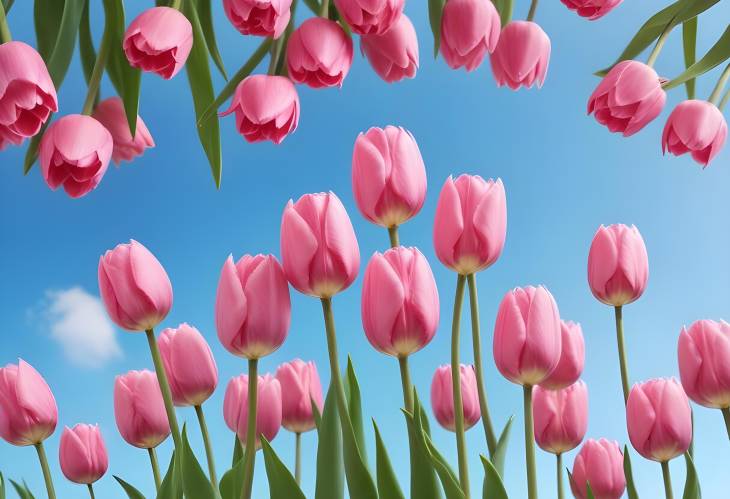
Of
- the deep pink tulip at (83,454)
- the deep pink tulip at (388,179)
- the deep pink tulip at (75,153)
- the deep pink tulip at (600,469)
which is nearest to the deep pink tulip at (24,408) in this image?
the deep pink tulip at (83,454)

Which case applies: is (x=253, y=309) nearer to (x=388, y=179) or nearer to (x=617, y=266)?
(x=388, y=179)

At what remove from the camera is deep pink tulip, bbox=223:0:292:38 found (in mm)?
788

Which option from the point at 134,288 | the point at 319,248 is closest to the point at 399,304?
the point at 319,248

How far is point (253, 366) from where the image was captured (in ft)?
2.10

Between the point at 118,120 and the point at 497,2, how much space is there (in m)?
0.47

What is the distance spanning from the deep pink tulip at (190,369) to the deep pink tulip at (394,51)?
0.36 meters

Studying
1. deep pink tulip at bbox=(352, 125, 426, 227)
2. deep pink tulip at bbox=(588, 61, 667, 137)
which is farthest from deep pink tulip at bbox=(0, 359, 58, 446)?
deep pink tulip at bbox=(588, 61, 667, 137)

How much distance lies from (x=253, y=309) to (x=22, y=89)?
0.33 meters

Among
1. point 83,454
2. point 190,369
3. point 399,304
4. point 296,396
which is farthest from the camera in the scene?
point 83,454

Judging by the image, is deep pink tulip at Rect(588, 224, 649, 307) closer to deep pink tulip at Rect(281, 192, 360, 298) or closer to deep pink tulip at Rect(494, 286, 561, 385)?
deep pink tulip at Rect(494, 286, 561, 385)

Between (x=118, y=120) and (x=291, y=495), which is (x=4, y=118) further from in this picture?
(x=291, y=495)

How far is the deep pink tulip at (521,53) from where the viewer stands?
102cm

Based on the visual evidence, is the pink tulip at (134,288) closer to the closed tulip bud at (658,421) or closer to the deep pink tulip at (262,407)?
the deep pink tulip at (262,407)

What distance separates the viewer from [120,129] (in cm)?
93
